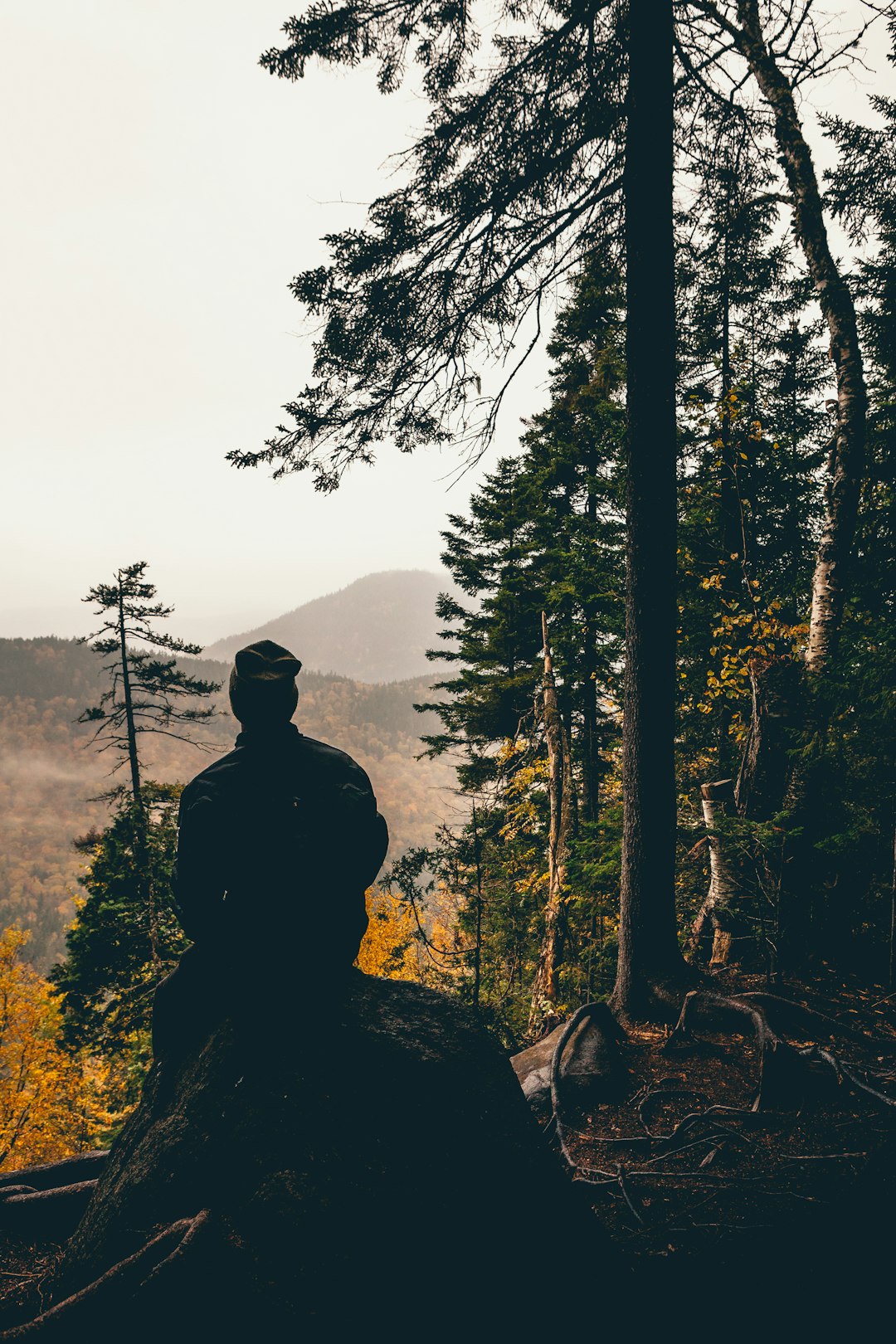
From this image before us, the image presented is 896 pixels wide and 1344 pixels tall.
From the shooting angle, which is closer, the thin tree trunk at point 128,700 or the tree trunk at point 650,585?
the tree trunk at point 650,585

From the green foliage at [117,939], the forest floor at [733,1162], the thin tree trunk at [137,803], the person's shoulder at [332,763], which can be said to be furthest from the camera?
the green foliage at [117,939]

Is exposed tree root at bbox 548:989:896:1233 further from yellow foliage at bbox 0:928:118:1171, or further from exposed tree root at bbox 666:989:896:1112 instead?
yellow foliage at bbox 0:928:118:1171

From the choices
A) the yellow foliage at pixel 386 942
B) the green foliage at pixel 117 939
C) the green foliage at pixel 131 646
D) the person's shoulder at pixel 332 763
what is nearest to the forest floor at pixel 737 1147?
the person's shoulder at pixel 332 763

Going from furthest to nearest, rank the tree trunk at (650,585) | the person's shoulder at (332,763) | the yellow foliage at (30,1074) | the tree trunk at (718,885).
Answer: the yellow foliage at (30,1074)
the tree trunk at (718,885)
the tree trunk at (650,585)
the person's shoulder at (332,763)

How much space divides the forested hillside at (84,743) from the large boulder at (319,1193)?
410 ft

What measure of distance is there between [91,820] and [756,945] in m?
156

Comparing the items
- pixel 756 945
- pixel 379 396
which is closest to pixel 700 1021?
pixel 756 945

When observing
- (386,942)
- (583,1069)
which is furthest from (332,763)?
(386,942)

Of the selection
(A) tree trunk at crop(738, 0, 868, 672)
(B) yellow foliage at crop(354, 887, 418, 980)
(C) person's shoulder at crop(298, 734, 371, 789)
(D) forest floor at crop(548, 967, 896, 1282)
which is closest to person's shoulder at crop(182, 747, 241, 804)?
(C) person's shoulder at crop(298, 734, 371, 789)

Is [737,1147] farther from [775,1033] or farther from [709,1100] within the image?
[775,1033]

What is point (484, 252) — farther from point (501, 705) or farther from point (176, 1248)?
point (501, 705)

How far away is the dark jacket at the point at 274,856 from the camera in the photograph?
2.61m

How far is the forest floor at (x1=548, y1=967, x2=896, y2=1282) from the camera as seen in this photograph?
294cm

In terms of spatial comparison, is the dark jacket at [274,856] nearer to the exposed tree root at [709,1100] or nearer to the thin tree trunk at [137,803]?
the exposed tree root at [709,1100]
